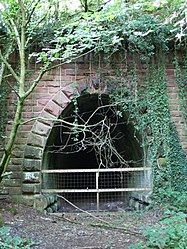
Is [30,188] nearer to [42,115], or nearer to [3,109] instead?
[42,115]

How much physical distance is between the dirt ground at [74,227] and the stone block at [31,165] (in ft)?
2.63

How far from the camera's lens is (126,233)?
460cm

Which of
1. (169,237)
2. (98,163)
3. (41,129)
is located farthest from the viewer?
(98,163)

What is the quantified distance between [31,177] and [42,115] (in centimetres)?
140

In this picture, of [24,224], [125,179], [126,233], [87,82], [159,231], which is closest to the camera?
[159,231]

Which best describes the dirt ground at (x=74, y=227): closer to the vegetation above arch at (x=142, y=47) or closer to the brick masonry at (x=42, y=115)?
the brick masonry at (x=42, y=115)

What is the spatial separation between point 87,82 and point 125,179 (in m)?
3.92

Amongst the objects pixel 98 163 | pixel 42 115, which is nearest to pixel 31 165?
pixel 42 115

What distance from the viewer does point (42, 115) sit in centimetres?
640

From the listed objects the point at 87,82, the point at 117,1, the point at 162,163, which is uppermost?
the point at 117,1

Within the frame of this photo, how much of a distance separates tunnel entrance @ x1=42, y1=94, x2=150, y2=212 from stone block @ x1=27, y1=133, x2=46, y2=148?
1.49 feet

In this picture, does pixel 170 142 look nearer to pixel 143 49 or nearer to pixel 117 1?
pixel 143 49

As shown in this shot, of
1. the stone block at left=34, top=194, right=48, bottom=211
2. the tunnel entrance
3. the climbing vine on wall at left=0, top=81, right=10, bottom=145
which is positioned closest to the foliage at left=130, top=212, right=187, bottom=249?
the tunnel entrance

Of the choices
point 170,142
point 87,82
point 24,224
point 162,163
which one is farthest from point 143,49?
point 24,224
